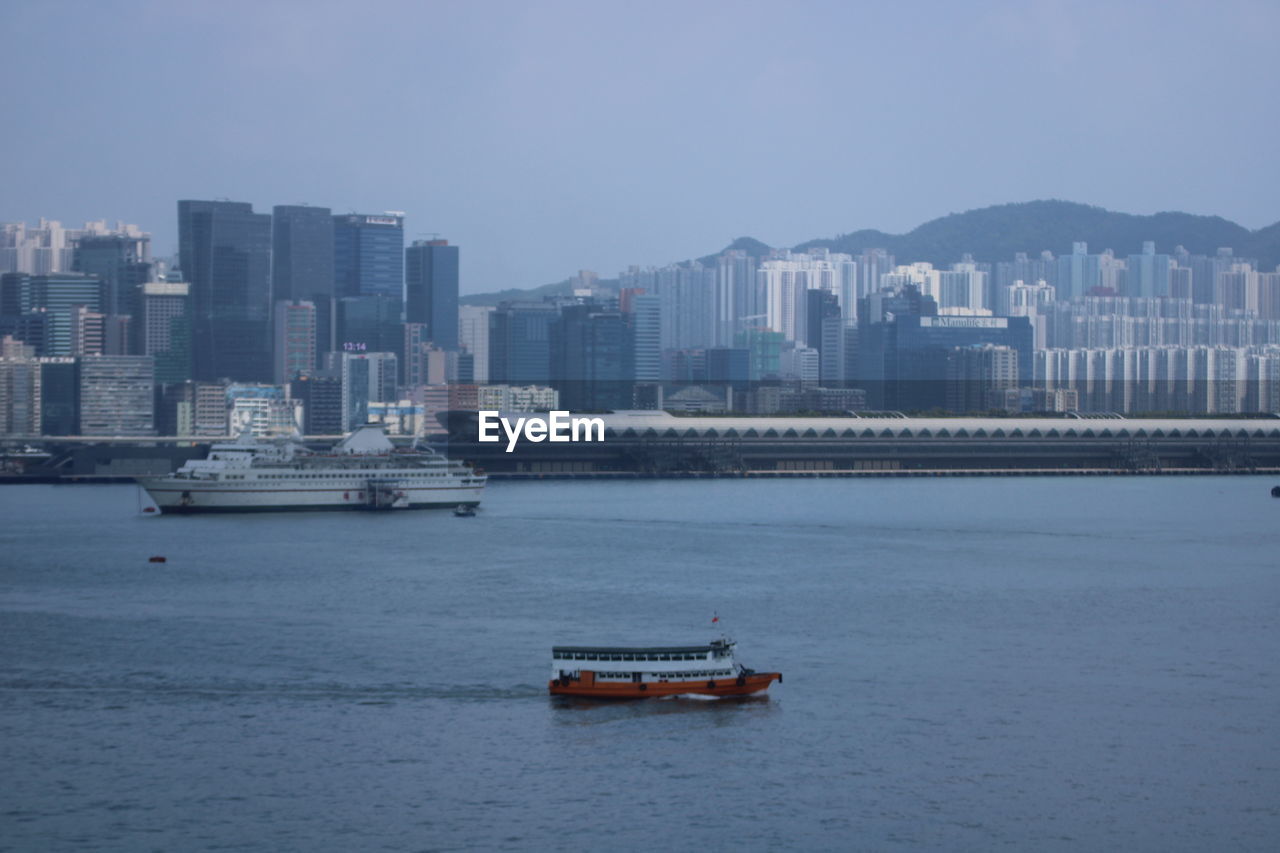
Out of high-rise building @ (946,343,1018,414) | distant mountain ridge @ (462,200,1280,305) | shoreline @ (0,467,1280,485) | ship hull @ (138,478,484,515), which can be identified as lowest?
ship hull @ (138,478,484,515)

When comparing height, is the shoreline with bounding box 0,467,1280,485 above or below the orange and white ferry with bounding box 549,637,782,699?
above

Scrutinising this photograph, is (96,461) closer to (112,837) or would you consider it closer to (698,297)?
(112,837)

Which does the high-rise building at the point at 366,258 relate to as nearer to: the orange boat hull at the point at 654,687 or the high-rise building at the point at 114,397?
the high-rise building at the point at 114,397

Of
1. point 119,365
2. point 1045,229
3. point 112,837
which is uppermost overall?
point 1045,229

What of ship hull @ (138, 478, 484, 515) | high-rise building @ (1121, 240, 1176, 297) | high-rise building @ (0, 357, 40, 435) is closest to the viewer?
ship hull @ (138, 478, 484, 515)

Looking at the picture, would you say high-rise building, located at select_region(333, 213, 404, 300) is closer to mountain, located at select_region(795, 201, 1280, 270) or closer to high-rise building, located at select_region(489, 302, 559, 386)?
high-rise building, located at select_region(489, 302, 559, 386)

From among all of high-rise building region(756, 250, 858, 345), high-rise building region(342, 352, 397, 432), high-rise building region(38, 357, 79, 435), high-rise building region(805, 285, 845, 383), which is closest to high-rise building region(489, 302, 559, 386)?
high-rise building region(342, 352, 397, 432)

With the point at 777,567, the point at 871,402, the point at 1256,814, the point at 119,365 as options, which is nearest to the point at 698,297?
the point at 871,402
